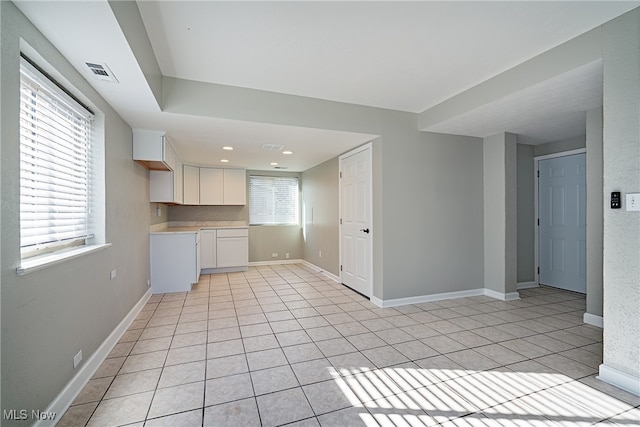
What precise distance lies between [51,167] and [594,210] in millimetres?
5025

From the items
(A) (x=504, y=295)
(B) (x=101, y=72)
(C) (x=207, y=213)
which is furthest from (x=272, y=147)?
(A) (x=504, y=295)

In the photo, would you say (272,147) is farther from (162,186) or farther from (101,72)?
(101,72)

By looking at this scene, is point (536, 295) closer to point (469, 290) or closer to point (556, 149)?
point (469, 290)

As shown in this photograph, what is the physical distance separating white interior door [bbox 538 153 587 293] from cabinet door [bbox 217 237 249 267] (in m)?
5.44

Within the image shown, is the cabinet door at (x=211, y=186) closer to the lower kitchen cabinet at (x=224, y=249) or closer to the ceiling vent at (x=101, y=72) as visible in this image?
the lower kitchen cabinet at (x=224, y=249)

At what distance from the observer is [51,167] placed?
6.29 feet

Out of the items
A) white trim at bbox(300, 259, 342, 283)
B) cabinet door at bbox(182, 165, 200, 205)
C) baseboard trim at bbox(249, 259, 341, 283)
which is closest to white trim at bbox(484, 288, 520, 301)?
white trim at bbox(300, 259, 342, 283)

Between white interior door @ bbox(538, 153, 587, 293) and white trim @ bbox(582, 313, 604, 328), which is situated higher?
white interior door @ bbox(538, 153, 587, 293)

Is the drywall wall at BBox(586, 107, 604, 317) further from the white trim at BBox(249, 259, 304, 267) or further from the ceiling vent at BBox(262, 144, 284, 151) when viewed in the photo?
the white trim at BBox(249, 259, 304, 267)

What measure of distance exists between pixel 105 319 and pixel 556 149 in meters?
6.31

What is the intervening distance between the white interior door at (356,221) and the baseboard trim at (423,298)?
11.9 inches

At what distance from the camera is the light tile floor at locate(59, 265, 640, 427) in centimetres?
179

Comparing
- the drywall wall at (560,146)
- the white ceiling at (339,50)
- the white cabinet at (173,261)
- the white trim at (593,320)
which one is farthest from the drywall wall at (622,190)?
the white cabinet at (173,261)

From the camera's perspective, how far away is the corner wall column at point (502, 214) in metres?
4.12
